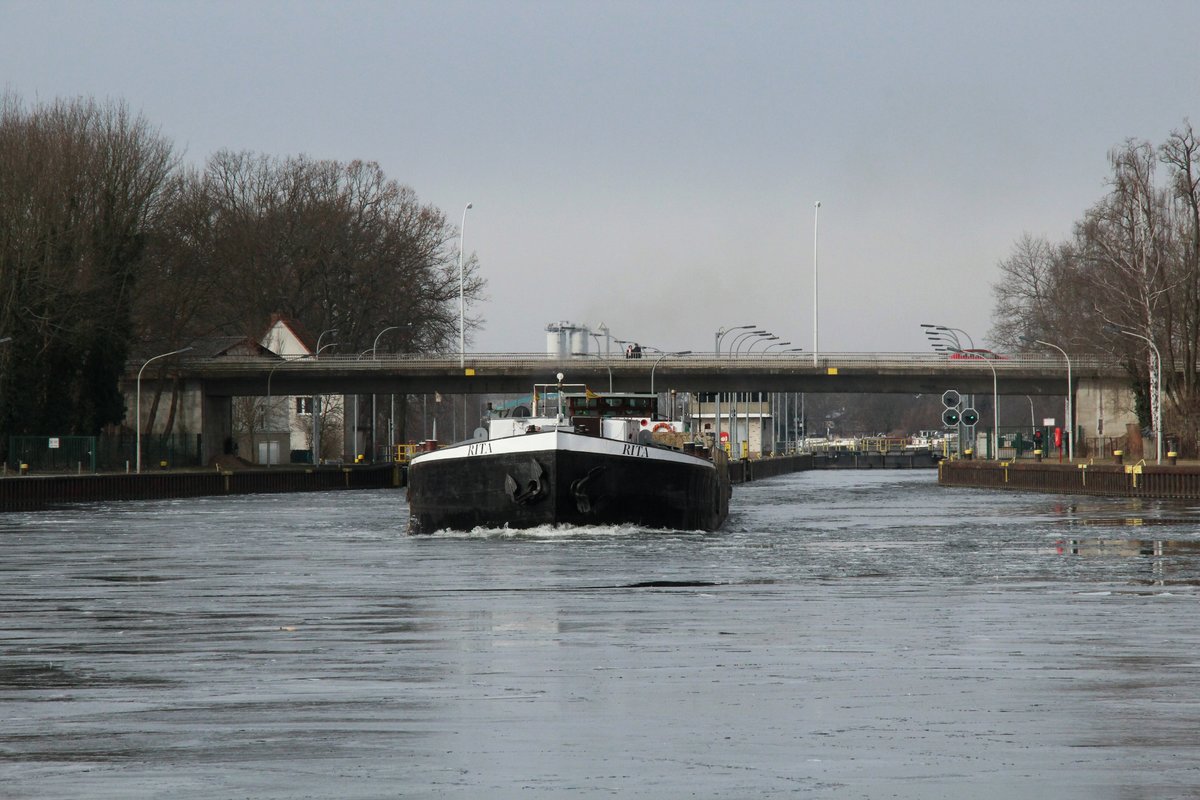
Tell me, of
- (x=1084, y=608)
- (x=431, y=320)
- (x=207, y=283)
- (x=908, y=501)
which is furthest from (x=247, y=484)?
(x=1084, y=608)

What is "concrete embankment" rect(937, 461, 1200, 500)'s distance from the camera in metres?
64.9

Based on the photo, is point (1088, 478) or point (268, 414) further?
point (268, 414)

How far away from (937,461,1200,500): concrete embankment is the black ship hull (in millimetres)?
27487

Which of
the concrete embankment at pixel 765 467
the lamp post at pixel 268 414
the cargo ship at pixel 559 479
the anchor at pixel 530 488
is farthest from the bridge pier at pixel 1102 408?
the anchor at pixel 530 488

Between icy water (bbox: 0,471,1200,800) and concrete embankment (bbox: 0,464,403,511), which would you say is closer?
icy water (bbox: 0,471,1200,800)

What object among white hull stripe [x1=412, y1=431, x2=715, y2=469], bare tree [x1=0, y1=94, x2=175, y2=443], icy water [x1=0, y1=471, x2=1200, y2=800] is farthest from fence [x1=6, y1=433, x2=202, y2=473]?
icy water [x1=0, y1=471, x2=1200, y2=800]

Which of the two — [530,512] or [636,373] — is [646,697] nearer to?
[530,512]

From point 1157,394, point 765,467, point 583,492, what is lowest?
point 765,467

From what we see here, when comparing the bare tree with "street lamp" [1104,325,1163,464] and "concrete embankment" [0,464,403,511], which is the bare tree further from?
"street lamp" [1104,325,1163,464]

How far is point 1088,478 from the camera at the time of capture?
2916 inches

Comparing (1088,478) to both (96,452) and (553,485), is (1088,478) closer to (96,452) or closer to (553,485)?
(553,485)

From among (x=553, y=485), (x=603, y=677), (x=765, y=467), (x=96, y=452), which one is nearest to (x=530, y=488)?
(x=553, y=485)

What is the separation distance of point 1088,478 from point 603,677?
6266 cm

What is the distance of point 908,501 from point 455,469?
32.6 m
